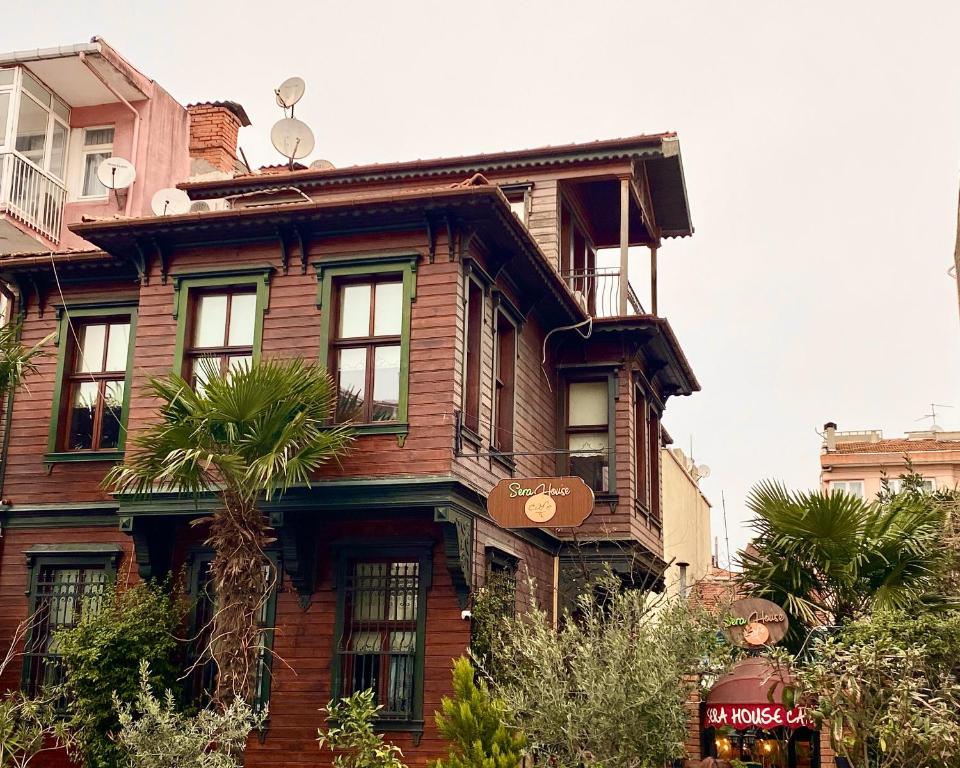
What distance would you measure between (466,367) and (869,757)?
6.43 m

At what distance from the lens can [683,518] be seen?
115 feet

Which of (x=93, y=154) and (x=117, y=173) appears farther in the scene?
(x=93, y=154)

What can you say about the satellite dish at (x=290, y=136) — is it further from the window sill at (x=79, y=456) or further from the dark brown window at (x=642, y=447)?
the dark brown window at (x=642, y=447)

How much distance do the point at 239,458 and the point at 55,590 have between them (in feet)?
16.5

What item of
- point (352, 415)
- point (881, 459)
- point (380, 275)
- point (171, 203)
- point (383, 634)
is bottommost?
point (383, 634)

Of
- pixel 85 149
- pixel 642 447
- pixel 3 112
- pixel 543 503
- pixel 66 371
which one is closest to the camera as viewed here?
pixel 543 503

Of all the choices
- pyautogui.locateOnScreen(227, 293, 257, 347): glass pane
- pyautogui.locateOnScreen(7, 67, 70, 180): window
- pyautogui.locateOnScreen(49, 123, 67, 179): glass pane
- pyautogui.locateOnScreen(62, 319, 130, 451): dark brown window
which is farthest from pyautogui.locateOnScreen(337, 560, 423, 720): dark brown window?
pyautogui.locateOnScreen(49, 123, 67, 179): glass pane

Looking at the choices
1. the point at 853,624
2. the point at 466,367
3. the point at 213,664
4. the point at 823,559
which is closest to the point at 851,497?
the point at 823,559

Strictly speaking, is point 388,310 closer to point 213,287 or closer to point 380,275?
point 380,275

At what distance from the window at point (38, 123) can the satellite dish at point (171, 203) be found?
5641 millimetres

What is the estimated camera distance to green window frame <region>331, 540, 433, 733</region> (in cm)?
1397

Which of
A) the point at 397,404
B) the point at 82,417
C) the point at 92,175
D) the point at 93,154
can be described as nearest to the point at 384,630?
the point at 397,404

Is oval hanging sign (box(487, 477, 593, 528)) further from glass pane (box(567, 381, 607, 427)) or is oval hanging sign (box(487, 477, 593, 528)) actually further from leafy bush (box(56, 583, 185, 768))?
glass pane (box(567, 381, 607, 427))

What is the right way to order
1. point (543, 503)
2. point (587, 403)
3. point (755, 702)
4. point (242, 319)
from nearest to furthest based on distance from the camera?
1. point (755, 702)
2. point (543, 503)
3. point (242, 319)
4. point (587, 403)
